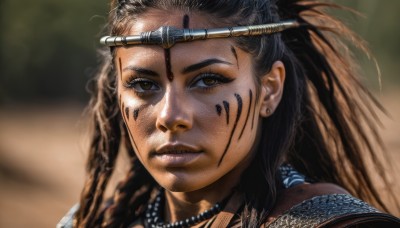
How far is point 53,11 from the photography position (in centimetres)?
1702

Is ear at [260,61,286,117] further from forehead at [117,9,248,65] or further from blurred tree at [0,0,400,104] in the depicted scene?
blurred tree at [0,0,400,104]

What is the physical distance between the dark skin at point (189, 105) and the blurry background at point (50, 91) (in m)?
6.55

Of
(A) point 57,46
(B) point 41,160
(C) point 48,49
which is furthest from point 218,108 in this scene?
(A) point 57,46

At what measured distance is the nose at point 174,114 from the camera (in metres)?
3.11

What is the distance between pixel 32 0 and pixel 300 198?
13.2 m

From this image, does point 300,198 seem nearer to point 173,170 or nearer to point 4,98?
point 173,170

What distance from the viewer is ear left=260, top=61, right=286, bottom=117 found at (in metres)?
3.44

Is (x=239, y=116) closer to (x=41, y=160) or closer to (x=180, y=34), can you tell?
(x=180, y=34)

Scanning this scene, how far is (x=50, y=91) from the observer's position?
63.4 feet

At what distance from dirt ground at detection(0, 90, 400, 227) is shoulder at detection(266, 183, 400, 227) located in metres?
4.39

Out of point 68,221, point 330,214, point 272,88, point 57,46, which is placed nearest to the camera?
point 330,214

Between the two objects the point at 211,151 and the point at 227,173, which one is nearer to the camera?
the point at 211,151

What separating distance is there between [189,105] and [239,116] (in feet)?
0.80

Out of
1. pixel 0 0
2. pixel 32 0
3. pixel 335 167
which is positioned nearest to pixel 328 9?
pixel 335 167
